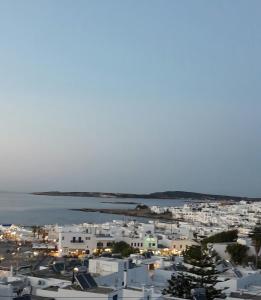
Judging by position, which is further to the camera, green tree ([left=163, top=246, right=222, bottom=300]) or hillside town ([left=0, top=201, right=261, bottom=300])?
green tree ([left=163, top=246, right=222, bottom=300])

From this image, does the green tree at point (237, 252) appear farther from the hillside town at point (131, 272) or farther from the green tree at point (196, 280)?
the green tree at point (196, 280)

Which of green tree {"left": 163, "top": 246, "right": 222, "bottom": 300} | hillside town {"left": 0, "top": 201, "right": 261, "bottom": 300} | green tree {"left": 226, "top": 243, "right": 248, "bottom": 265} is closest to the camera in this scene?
hillside town {"left": 0, "top": 201, "right": 261, "bottom": 300}

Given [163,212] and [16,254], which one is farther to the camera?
[163,212]

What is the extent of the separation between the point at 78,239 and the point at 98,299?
808 inches

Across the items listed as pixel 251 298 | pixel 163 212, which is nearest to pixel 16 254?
pixel 251 298

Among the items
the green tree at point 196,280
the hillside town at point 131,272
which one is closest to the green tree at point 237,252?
the hillside town at point 131,272

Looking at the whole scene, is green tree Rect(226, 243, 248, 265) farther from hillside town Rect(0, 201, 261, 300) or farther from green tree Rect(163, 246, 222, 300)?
green tree Rect(163, 246, 222, 300)

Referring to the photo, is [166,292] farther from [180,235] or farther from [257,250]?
[180,235]

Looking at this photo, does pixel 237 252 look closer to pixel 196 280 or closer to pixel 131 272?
pixel 131 272

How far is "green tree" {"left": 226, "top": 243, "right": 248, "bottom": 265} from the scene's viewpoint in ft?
66.7

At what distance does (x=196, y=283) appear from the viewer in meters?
11.6

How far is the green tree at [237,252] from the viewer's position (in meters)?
20.3

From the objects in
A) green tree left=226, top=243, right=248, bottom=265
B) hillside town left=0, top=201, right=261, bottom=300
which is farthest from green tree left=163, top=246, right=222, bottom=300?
green tree left=226, top=243, right=248, bottom=265

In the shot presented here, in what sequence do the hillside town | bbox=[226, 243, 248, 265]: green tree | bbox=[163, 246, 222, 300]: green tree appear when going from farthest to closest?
bbox=[226, 243, 248, 265]: green tree < bbox=[163, 246, 222, 300]: green tree < the hillside town
